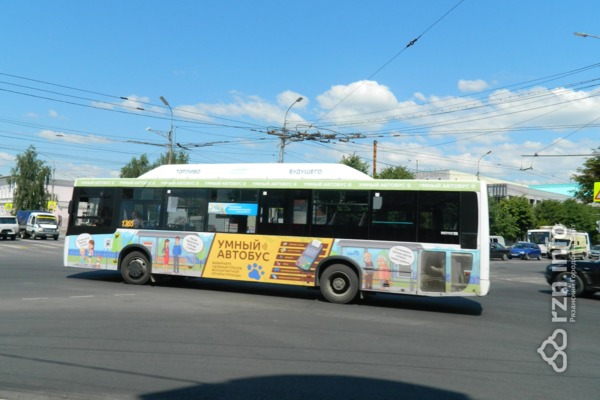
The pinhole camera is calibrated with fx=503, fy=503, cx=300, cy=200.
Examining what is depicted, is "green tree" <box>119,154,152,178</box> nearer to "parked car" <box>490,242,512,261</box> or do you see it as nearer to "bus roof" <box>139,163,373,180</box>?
"parked car" <box>490,242,512,261</box>

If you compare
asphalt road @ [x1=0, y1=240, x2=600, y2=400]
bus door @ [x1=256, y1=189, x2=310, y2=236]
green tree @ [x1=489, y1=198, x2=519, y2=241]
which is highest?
green tree @ [x1=489, y1=198, x2=519, y2=241]

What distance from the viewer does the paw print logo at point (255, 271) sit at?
12.5m

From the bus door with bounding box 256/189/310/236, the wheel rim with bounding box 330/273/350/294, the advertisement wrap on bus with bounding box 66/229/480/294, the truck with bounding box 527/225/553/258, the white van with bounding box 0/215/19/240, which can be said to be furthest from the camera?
the truck with bounding box 527/225/553/258

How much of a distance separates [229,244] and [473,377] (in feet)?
25.8

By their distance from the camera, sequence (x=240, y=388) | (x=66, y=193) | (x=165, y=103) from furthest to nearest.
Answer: (x=66, y=193) → (x=165, y=103) → (x=240, y=388)

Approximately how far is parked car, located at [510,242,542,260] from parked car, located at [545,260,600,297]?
3291 centimetres

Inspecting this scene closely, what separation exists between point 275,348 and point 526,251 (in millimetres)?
45649

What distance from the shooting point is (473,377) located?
6.07 metres

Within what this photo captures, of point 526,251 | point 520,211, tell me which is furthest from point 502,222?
point 526,251

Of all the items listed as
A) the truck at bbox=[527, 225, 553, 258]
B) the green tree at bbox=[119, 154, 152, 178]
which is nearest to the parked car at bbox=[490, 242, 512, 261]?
the truck at bbox=[527, 225, 553, 258]

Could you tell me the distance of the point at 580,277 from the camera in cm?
1566

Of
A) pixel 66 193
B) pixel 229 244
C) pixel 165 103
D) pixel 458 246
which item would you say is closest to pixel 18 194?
pixel 66 193

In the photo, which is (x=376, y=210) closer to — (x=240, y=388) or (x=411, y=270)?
(x=411, y=270)

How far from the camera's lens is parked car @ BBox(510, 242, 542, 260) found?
155 ft
